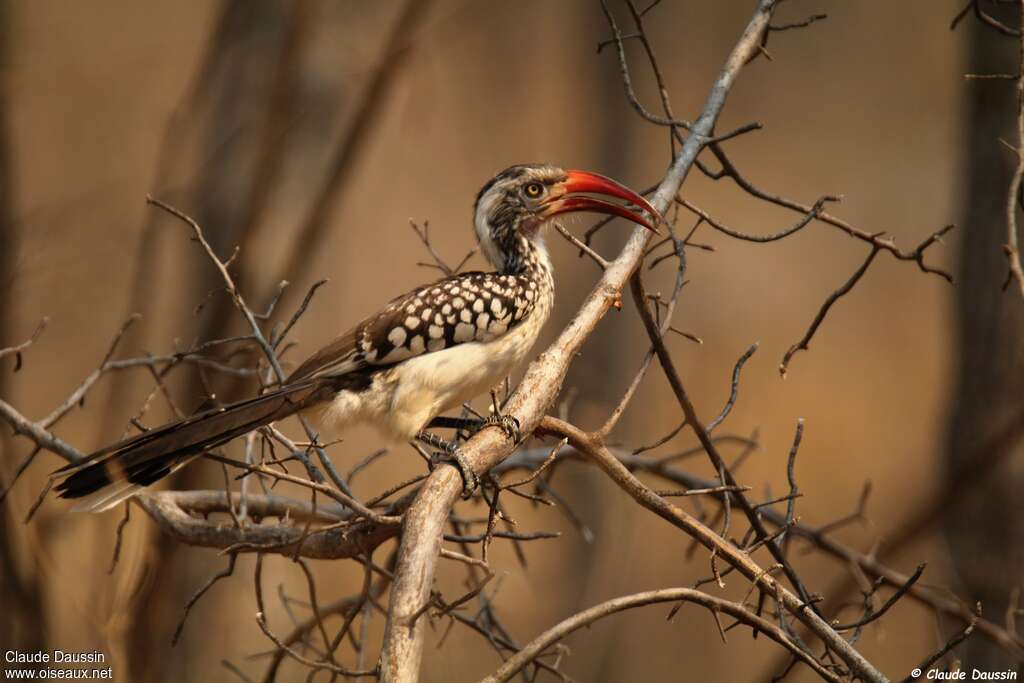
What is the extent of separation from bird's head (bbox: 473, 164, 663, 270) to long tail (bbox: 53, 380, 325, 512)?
96 centimetres

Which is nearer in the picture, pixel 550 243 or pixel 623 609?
pixel 623 609

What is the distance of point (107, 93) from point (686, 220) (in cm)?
470

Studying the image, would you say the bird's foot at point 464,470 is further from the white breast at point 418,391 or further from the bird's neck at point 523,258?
the bird's neck at point 523,258

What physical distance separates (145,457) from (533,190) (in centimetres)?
130

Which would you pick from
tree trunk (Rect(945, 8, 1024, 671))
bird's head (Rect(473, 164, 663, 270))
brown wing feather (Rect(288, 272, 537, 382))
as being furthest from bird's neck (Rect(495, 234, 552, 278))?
tree trunk (Rect(945, 8, 1024, 671))

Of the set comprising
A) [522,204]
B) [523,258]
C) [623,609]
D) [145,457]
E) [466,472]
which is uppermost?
[522,204]

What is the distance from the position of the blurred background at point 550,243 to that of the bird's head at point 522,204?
538mm

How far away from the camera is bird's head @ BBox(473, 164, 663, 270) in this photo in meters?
2.82

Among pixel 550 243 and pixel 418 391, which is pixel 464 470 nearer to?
pixel 418 391

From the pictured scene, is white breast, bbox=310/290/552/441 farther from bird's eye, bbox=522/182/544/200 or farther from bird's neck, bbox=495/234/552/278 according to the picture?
bird's eye, bbox=522/182/544/200

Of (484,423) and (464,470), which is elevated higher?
(484,423)

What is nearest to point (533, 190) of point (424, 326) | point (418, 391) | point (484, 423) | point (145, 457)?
point (424, 326)

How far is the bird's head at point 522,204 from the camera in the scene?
9.25ft

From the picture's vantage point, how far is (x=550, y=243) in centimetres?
775
